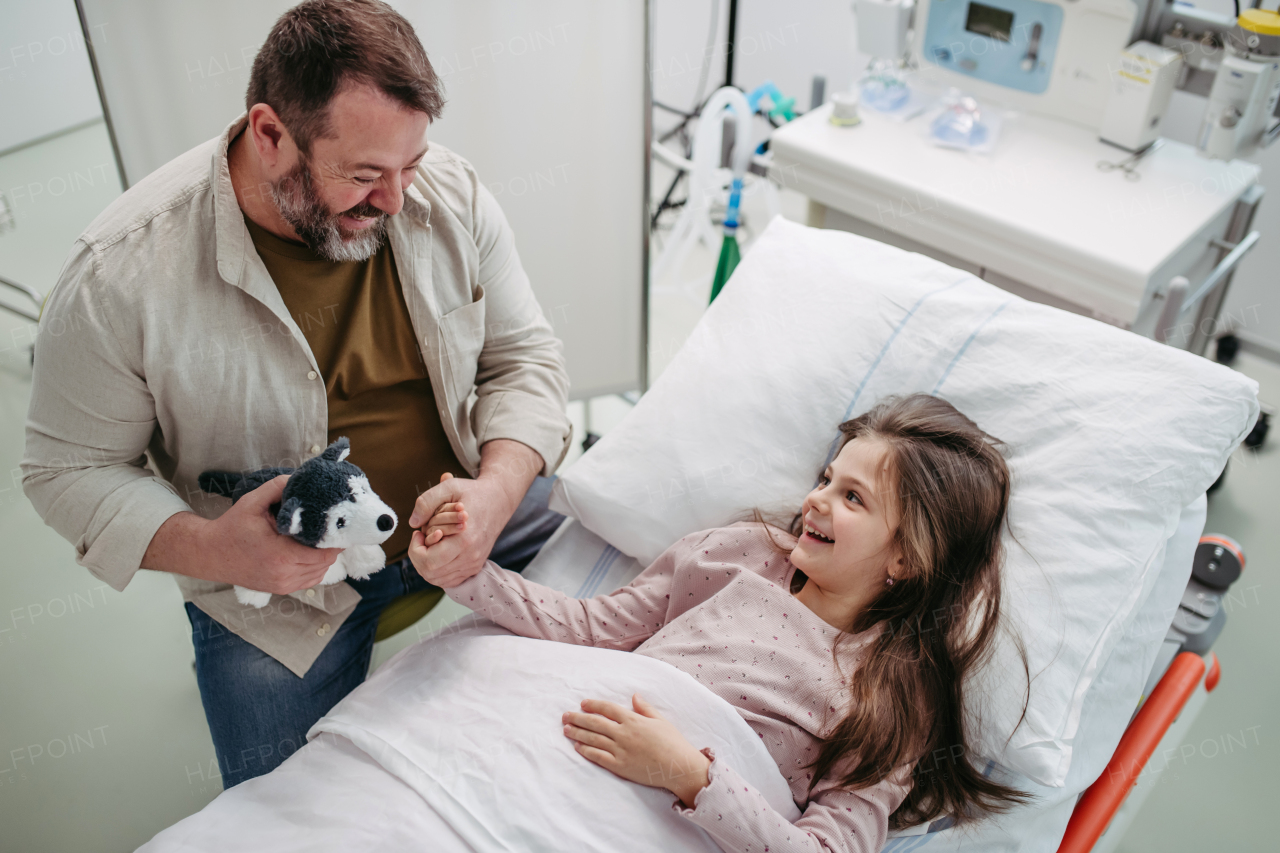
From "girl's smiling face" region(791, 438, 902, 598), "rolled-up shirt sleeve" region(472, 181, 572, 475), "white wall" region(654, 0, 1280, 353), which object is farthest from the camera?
"white wall" region(654, 0, 1280, 353)

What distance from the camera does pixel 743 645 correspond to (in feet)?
4.03

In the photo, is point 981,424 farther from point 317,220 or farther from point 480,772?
point 317,220

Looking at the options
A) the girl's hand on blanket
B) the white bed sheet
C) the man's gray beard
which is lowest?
the white bed sheet

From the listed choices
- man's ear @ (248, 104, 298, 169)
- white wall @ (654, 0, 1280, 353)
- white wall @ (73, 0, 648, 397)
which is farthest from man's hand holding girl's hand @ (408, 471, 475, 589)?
white wall @ (654, 0, 1280, 353)

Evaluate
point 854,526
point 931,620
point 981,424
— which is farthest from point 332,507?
point 981,424

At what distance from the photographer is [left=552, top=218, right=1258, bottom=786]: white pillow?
1.18m

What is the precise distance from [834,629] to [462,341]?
684 mm

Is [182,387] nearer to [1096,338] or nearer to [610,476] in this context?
[610,476]

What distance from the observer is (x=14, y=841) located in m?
1.68

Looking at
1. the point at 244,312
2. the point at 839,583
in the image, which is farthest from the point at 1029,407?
the point at 244,312

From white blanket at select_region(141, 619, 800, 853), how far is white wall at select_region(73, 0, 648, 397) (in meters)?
0.98

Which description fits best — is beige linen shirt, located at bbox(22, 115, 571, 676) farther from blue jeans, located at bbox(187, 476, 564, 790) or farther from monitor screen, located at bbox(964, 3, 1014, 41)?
monitor screen, located at bbox(964, 3, 1014, 41)

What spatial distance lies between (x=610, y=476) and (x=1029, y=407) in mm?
613

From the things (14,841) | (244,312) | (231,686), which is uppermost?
(244,312)
